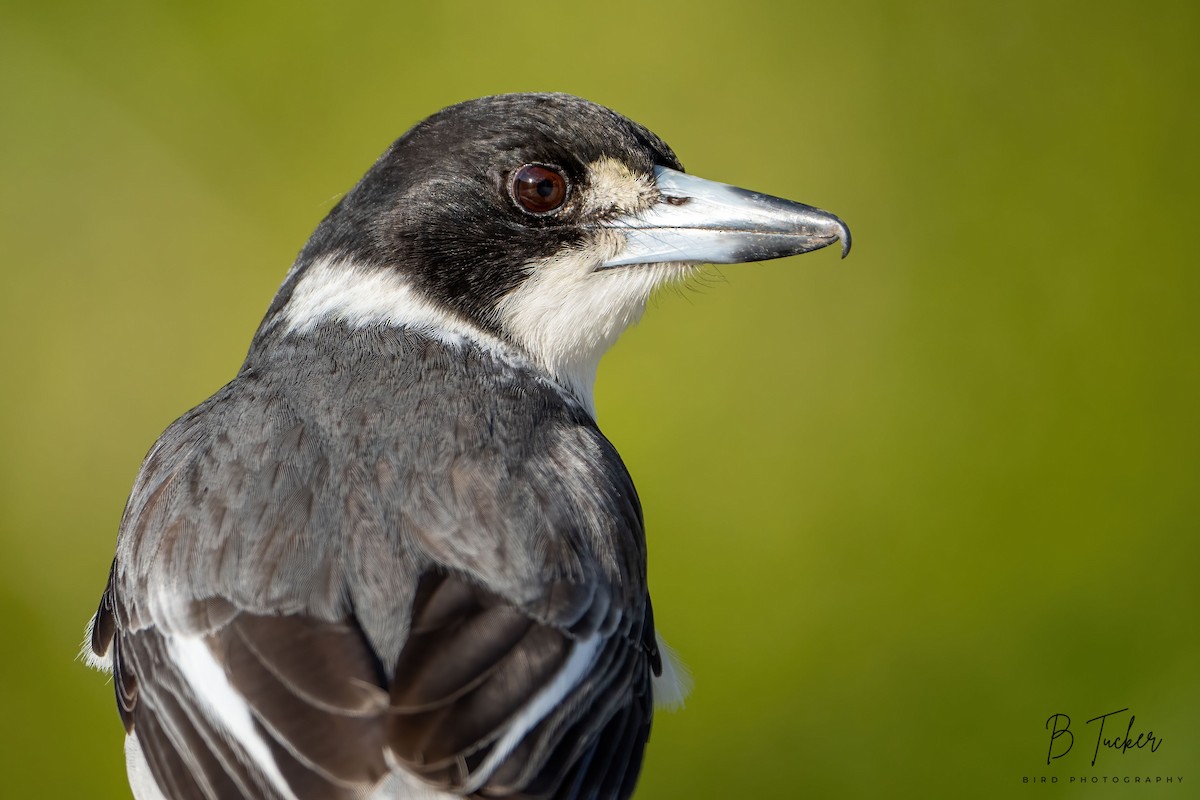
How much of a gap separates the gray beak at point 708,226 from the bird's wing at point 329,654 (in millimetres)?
1007

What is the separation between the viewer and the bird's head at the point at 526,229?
362 centimetres

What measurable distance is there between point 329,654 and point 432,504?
1.35ft

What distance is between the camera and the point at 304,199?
17.5 feet

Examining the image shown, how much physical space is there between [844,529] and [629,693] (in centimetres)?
182

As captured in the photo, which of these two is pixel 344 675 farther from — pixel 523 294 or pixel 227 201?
pixel 227 201

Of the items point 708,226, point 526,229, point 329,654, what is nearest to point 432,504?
point 329,654

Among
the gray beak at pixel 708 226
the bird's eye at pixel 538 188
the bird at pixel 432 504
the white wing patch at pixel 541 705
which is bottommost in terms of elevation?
the white wing patch at pixel 541 705

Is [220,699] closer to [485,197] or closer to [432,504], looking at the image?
[432,504]

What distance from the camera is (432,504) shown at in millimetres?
2961

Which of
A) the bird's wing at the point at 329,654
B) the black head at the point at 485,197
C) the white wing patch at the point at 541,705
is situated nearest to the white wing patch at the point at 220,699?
the bird's wing at the point at 329,654

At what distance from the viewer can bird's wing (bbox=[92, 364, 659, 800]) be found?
2656mm

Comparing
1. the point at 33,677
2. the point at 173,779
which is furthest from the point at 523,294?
the point at 33,677

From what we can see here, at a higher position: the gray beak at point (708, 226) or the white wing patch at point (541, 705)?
the gray beak at point (708, 226)

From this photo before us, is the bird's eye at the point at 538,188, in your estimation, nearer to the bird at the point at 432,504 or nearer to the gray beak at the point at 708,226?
the bird at the point at 432,504
